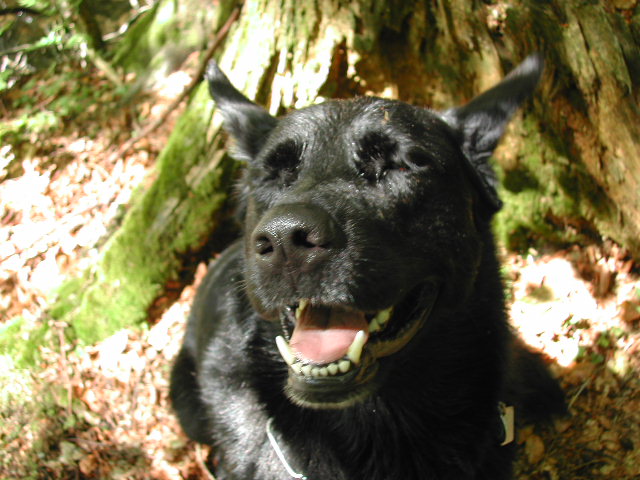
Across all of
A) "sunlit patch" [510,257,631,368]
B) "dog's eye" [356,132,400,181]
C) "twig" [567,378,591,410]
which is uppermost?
"dog's eye" [356,132,400,181]

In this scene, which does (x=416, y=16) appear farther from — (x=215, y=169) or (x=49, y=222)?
(x=49, y=222)

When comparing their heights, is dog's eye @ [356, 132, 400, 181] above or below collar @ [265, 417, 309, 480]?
above

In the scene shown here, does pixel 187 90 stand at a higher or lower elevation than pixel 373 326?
lower

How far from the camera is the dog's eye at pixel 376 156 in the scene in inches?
99.6

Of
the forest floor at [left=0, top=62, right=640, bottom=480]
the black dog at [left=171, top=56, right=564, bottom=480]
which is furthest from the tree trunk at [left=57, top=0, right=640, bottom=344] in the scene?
the black dog at [left=171, top=56, right=564, bottom=480]

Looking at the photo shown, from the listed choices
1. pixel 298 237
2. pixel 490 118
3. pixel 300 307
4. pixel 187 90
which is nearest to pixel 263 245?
pixel 298 237

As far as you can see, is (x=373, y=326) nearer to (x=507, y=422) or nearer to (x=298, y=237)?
(x=298, y=237)

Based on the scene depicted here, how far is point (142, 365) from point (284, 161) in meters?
A: 2.43

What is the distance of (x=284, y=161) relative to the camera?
110 inches

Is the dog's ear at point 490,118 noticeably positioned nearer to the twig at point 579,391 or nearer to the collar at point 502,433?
the collar at point 502,433

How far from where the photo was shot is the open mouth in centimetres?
225

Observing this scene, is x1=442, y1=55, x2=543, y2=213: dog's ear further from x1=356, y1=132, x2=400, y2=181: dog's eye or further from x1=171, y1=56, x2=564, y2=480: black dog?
x1=356, y1=132, x2=400, y2=181: dog's eye

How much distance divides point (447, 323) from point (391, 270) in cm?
65

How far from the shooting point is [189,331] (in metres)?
4.01
